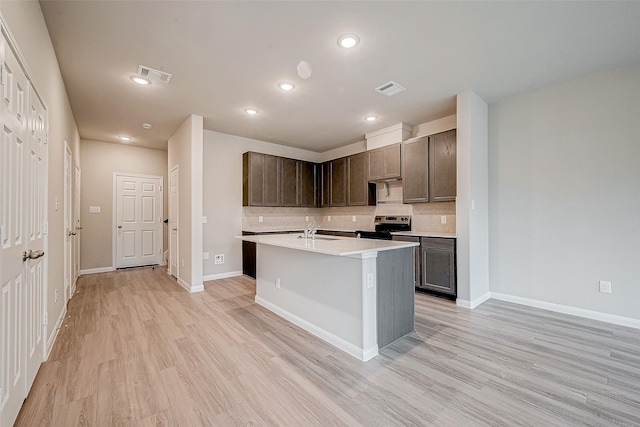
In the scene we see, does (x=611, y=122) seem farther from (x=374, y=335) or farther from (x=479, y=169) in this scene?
(x=374, y=335)

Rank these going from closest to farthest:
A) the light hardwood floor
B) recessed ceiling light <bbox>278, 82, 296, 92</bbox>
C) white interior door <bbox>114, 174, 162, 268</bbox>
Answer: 1. the light hardwood floor
2. recessed ceiling light <bbox>278, 82, 296, 92</bbox>
3. white interior door <bbox>114, 174, 162, 268</bbox>

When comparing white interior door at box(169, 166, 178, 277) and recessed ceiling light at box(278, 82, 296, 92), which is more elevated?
recessed ceiling light at box(278, 82, 296, 92)

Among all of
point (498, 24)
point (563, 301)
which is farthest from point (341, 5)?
point (563, 301)

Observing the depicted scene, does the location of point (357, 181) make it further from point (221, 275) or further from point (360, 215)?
point (221, 275)

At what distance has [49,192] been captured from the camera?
2.54 meters

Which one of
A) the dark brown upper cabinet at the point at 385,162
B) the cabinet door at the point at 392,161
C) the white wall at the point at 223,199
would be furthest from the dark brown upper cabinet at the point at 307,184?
the cabinet door at the point at 392,161

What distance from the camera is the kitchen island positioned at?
2.28 m

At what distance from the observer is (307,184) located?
618 cm

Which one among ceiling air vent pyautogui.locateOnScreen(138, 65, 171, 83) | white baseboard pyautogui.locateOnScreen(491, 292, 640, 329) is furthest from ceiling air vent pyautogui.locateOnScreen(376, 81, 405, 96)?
white baseboard pyautogui.locateOnScreen(491, 292, 640, 329)

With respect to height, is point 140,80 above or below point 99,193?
above

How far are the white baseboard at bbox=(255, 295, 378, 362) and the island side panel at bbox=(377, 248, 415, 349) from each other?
0.20m

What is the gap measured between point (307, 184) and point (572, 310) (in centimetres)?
470

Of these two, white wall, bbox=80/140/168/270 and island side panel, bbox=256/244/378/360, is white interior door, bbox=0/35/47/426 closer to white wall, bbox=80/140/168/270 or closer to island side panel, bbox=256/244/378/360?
island side panel, bbox=256/244/378/360

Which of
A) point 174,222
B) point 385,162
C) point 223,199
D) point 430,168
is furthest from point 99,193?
point 430,168
